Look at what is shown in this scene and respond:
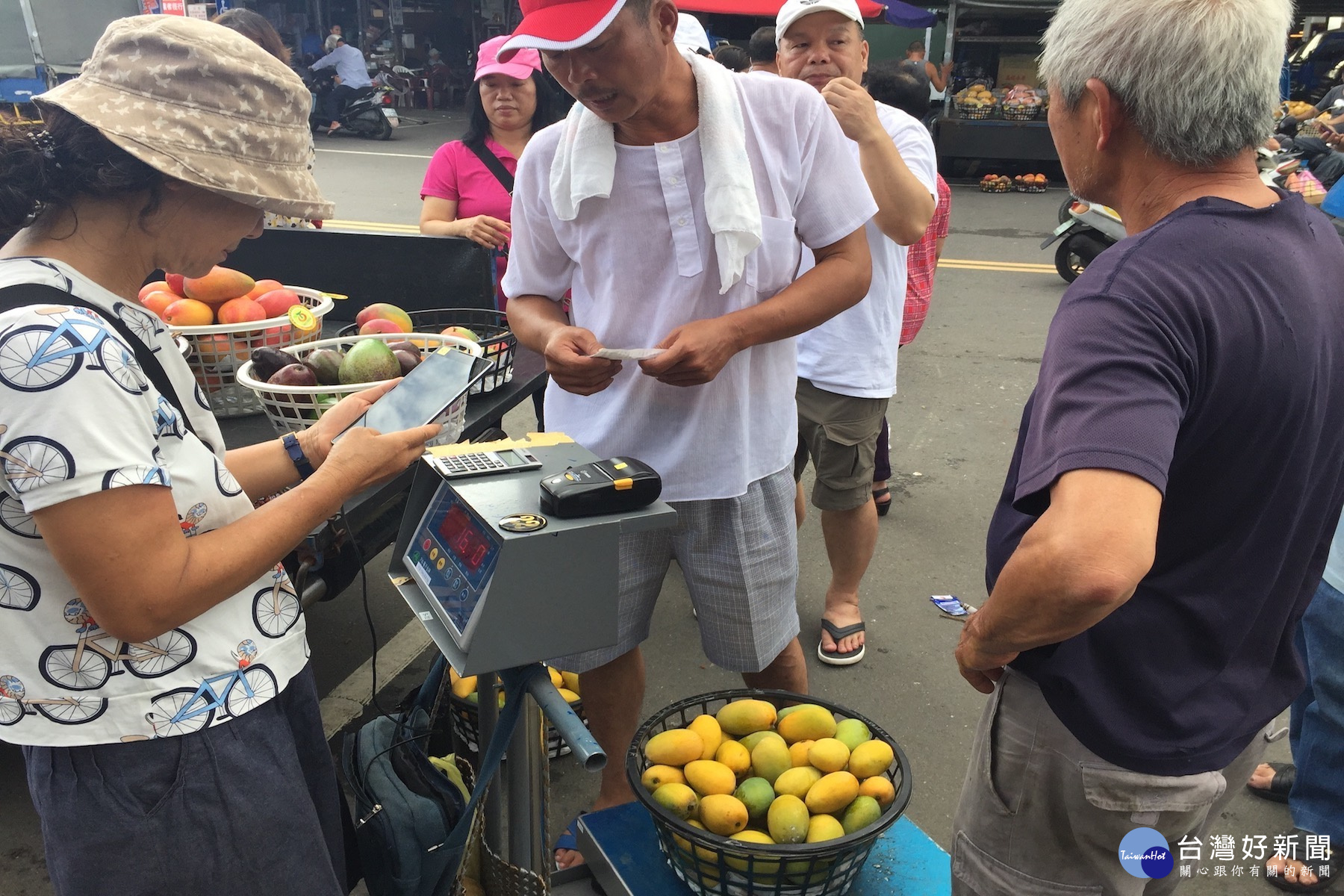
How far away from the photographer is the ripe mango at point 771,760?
192cm

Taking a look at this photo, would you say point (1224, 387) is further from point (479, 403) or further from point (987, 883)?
point (479, 403)

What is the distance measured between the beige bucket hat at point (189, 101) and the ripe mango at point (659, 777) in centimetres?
121

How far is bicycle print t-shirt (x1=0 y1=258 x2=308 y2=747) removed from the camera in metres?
1.05

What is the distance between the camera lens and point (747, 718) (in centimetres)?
202

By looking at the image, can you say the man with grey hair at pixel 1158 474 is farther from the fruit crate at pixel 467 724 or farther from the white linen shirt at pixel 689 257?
the fruit crate at pixel 467 724

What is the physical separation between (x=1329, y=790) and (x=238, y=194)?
2.54m

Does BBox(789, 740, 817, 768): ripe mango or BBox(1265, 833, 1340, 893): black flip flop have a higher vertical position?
BBox(789, 740, 817, 768): ripe mango

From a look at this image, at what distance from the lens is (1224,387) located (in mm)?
1120

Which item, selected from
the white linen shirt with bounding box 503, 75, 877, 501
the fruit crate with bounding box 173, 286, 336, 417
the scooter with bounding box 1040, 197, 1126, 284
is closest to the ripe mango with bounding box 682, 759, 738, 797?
the white linen shirt with bounding box 503, 75, 877, 501

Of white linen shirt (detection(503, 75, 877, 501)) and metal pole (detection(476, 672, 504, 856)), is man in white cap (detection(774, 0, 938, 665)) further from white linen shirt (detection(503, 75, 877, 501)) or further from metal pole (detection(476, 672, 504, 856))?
metal pole (detection(476, 672, 504, 856))

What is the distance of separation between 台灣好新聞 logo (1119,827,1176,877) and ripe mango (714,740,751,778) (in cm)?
78

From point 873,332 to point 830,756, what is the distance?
56.6 inches

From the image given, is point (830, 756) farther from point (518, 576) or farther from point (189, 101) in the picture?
point (189, 101)

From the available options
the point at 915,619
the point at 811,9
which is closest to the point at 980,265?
the point at 915,619
